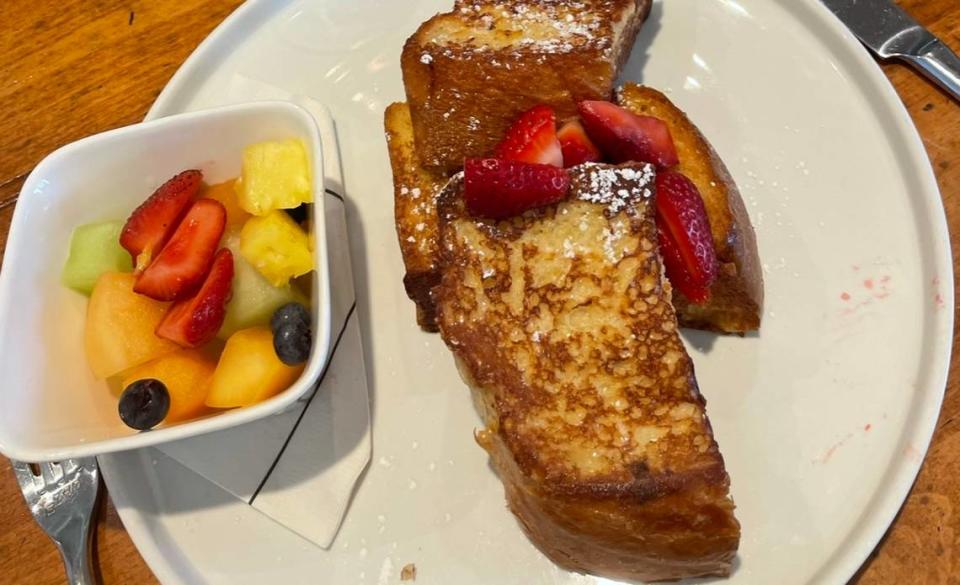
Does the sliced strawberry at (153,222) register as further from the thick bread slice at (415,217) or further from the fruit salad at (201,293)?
the thick bread slice at (415,217)

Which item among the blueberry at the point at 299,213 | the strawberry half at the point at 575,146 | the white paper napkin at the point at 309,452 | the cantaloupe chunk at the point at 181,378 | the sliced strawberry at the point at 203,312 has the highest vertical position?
the strawberry half at the point at 575,146

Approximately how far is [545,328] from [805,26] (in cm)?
96

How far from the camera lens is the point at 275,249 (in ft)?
4.27

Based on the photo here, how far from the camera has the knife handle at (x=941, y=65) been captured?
1.59 metres

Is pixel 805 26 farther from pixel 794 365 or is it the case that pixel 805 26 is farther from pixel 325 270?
pixel 325 270

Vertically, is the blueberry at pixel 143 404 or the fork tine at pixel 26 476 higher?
the blueberry at pixel 143 404

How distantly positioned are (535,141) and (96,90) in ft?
3.80

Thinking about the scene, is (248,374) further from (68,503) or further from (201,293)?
(68,503)

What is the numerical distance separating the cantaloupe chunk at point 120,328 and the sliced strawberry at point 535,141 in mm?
698

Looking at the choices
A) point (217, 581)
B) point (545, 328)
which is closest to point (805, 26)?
point (545, 328)

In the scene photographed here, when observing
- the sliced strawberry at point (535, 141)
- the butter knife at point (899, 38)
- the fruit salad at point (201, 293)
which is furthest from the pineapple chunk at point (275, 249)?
the butter knife at point (899, 38)

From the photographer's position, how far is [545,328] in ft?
4.31

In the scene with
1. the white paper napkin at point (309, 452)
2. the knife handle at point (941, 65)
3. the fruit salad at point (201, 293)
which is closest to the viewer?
Result: the fruit salad at point (201, 293)

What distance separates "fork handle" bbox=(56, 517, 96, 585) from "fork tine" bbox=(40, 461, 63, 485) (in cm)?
9
